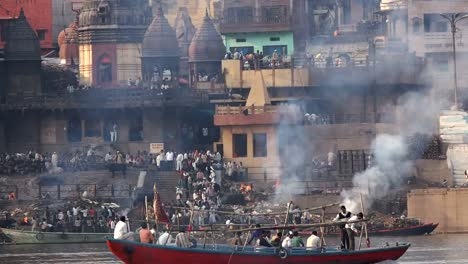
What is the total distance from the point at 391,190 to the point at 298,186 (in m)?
3.65

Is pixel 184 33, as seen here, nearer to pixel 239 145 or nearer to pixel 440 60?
pixel 440 60

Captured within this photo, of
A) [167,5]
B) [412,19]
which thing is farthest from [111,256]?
[167,5]

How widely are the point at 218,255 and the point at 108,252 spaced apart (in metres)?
12.9

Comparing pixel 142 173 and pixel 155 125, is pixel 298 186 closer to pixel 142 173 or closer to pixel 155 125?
pixel 142 173

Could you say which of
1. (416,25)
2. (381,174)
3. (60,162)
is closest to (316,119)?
(381,174)

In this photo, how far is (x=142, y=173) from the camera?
83.1 metres

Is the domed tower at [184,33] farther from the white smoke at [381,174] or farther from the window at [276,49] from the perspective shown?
the white smoke at [381,174]

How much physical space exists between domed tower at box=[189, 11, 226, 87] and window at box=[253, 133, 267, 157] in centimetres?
1345

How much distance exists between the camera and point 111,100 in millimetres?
93750

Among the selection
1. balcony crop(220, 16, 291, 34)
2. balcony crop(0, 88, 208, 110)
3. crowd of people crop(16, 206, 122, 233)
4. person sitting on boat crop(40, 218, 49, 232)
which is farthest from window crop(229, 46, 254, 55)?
person sitting on boat crop(40, 218, 49, 232)

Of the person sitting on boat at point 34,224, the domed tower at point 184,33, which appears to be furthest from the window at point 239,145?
the domed tower at point 184,33

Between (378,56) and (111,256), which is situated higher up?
(378,56)

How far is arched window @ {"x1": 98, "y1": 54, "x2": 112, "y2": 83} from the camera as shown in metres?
105

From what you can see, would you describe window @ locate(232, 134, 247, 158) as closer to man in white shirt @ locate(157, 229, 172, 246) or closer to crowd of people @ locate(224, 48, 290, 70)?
crowd of people @ locate(224, 48, 290, 70)
